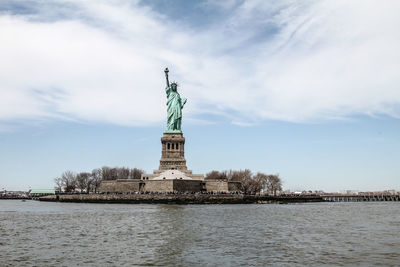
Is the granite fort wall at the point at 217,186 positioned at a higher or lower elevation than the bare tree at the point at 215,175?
lower

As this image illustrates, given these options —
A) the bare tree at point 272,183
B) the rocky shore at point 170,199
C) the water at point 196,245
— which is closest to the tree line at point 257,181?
the bare tree at point 272,183

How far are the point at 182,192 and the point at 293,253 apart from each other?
51.0 meters

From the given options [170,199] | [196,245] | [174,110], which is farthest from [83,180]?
[196,245]

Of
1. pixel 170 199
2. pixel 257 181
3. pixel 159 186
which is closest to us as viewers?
pixel 170 199

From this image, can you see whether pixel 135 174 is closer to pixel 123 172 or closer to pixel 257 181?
pixel 123 172

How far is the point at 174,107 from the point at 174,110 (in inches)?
26.9

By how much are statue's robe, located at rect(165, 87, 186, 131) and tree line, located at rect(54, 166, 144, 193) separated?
29.0 metres

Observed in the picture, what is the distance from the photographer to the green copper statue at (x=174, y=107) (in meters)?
84.9

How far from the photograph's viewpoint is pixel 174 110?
85188mm

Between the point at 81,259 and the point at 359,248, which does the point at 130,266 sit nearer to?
the point at 81,259

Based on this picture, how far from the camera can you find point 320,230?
98.9 feet

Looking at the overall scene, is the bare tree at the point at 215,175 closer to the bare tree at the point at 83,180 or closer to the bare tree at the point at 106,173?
the bare tree at the point at 106,173

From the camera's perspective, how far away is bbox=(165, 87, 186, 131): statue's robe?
8488 centimetres

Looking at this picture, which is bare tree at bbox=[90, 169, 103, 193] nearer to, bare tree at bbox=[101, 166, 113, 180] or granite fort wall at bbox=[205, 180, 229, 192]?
bare tree at bbox=[101, 166, 113, 180]
